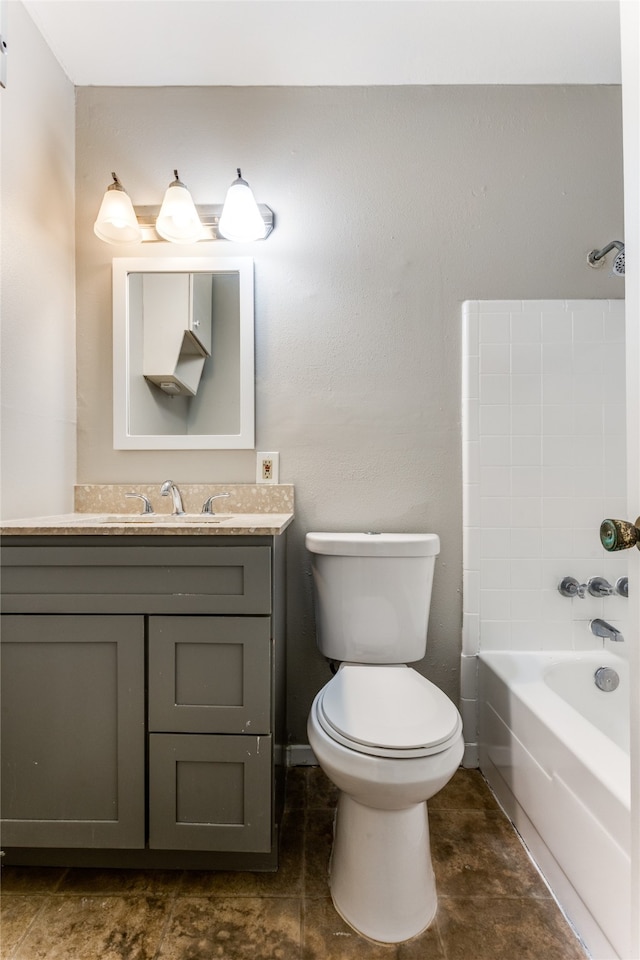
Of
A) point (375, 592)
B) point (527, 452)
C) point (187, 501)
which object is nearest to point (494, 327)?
point (527, 452)

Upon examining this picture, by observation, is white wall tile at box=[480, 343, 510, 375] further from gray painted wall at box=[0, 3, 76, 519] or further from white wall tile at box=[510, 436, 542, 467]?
gray painted wall at box=[0, 3, 76, 519]

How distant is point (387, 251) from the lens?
5.60 feet

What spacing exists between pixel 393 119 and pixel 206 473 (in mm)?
1418

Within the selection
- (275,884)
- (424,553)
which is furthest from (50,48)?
(275,884)

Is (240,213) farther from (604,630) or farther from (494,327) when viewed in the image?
(604,630)

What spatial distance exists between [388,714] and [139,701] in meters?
0.59

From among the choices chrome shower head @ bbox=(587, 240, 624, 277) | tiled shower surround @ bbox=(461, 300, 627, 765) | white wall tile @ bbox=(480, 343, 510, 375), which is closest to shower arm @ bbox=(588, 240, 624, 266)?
chrome shower head @ bbox=(587, 240, 624, 277)

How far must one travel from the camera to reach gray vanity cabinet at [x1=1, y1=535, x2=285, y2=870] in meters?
1.14

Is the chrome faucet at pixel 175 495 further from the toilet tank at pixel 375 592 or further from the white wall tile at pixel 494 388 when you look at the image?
the white wall tile at pixel 494 388

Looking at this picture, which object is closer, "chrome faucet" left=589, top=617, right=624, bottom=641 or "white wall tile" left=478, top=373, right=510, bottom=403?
"chrome faucet" left=589, top=617, right=624, bottom=641

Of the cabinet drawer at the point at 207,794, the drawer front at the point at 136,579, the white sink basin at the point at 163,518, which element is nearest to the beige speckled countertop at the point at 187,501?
the white sink basin at the point at 163,518

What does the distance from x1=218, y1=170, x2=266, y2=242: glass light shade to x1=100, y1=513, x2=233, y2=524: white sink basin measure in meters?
0.94

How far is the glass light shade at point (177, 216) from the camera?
1574 millimetres

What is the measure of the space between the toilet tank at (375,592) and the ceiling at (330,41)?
1.58 meters
